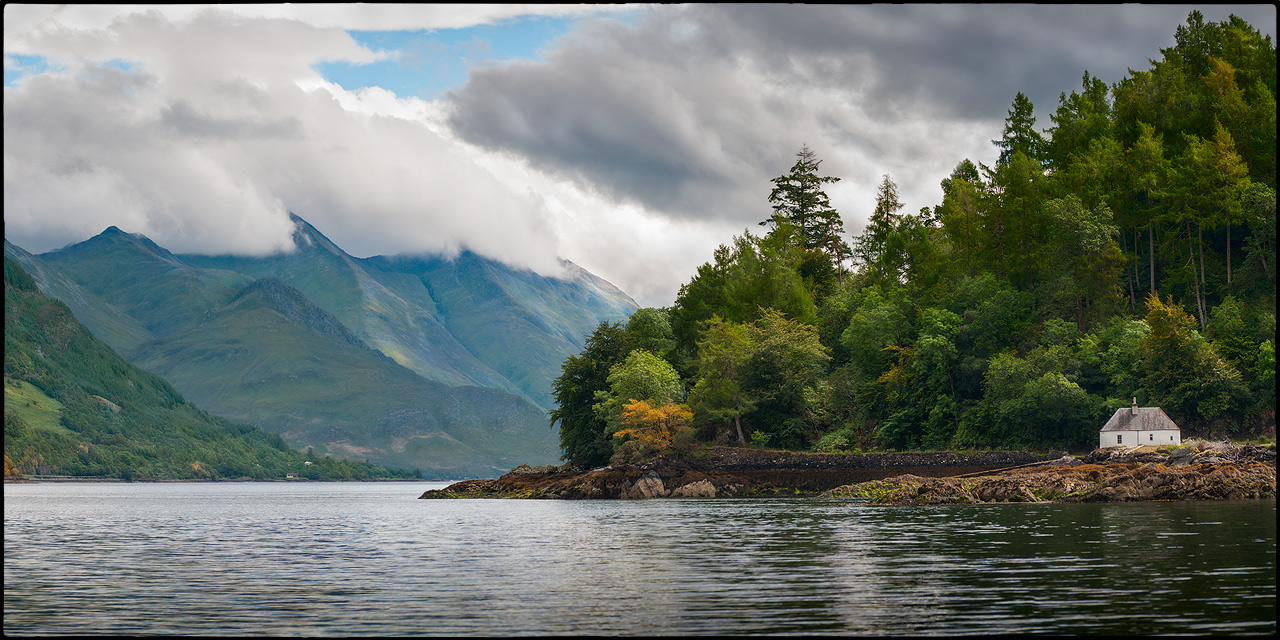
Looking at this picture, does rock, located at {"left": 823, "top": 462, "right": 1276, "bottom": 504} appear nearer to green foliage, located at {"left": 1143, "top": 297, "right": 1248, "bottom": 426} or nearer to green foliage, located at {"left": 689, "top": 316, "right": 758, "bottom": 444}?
green foliage, located at {"left": 1143, "top": 297, "right": 1248, "bottom": 426}

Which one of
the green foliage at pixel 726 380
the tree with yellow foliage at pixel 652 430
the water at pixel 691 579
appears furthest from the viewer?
the green foliage at pixel 726 380

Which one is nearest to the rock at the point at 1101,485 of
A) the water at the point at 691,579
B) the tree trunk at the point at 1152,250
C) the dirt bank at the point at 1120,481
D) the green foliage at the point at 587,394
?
the dirt bank at the point at 1120,481

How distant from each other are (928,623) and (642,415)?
81.7 m

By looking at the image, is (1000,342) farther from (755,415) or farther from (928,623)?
(928,623)

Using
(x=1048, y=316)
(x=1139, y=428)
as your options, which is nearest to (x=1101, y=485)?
(x=1139, y=428)

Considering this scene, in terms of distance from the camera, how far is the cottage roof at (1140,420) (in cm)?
7388

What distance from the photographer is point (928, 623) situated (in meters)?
18.1

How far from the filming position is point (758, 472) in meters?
94.3

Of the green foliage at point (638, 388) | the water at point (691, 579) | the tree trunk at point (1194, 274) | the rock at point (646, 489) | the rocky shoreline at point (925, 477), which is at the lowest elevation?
the rock at point (646, 489)

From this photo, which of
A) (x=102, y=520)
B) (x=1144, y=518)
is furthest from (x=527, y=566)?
(x=102, y=520)

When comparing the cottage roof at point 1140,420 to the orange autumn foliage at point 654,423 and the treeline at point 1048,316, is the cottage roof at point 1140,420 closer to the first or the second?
the treeline at point 1048,316

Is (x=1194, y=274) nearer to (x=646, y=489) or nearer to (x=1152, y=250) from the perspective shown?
(x=1152, y=250)

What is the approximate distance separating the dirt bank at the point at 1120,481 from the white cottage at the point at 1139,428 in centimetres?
257

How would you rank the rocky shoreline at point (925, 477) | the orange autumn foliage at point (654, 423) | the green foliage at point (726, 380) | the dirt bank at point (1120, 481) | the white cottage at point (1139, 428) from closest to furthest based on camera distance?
1. the dirt bank at point (1120, 481)
2. the rocky shoreline at point (925, 477)
3. the white cottage at point (1139, 428)
4. the orange autumn foliage at point (654, 423)
5. the green foliage at point (726, 380)
